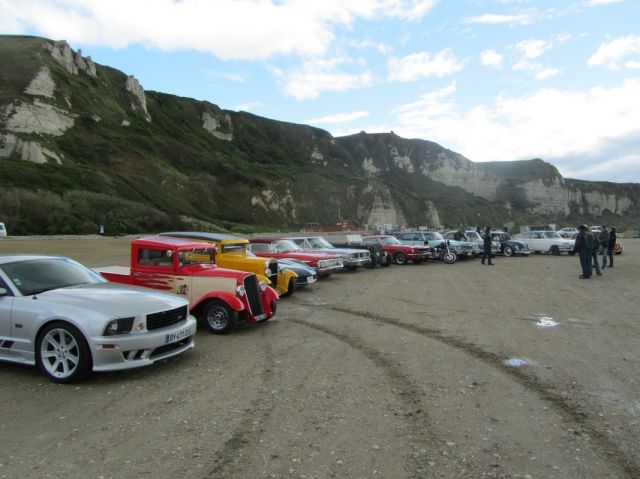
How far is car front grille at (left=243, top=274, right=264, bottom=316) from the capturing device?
333 inches

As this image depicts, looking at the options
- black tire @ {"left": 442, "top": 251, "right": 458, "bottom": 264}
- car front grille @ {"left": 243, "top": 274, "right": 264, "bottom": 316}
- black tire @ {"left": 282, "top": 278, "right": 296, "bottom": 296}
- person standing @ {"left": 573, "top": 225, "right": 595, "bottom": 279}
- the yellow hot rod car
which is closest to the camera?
car front grille @ {"left": 243, "top": 274, "right": 264, "bottom": 316}

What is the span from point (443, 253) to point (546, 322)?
1643 centimetres

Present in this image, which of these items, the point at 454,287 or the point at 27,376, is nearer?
the point at 27,376

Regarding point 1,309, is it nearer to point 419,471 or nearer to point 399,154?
point 419,471

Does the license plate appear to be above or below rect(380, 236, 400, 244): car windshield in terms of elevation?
below

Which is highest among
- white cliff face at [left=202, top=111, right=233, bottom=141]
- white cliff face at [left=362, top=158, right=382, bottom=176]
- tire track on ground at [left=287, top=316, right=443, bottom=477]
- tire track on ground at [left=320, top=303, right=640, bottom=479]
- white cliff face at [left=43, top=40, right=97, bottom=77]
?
white cliff face at [left=43, top=40, right=97, bottom=77]

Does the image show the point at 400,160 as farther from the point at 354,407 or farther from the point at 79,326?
the point at 354,407

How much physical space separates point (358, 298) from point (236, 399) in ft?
24.9

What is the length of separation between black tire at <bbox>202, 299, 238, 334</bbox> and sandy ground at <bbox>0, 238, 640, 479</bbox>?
0.83ft

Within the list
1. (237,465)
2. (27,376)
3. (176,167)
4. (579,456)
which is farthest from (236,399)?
(176,167)

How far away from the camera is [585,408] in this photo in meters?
4.57

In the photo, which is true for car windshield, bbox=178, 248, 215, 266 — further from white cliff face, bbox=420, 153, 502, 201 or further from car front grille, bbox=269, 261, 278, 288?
white cliff face, bbox=420, 153, 502, 201

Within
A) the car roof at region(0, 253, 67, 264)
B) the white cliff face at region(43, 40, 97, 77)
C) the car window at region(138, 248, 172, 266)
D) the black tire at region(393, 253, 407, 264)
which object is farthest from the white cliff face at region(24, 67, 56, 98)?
the car roof at region(0, 253, 67, 264)

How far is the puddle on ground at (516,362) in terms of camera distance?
19.9ft
